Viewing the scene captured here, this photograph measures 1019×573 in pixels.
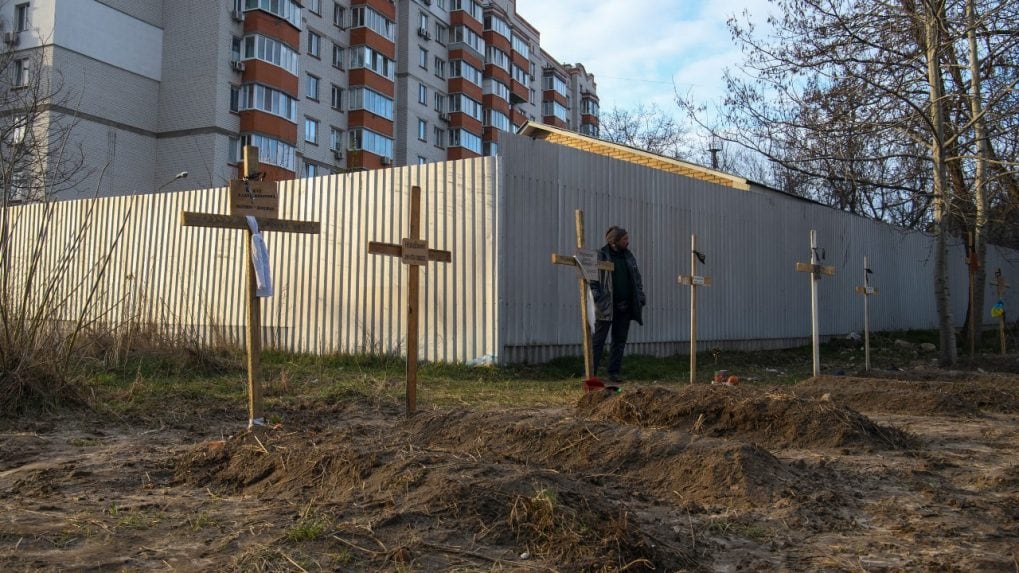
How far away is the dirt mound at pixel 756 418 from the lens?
17.9 feet

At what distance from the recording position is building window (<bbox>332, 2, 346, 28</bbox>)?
3550 centimetres

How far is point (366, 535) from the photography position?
112 inches

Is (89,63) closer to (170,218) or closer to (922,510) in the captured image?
(170,218)

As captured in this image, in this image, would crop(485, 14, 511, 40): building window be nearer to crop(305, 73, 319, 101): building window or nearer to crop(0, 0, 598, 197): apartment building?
crop(0, 0, 598, 197): apartment building

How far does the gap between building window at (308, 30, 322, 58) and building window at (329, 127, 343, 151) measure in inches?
127

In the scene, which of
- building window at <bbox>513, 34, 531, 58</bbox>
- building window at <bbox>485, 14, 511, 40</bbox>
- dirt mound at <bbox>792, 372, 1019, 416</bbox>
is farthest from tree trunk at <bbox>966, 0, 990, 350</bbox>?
building window at <bbox>513, 34, 531, 58</bbox>

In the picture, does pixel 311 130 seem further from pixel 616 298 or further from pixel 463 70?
pixel 616 298

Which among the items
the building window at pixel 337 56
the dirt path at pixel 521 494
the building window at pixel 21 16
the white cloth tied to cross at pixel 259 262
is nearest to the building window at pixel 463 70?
the building window at pixel 337 56

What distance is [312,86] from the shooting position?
3416cm

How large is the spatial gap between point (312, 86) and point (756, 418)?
3170 cm

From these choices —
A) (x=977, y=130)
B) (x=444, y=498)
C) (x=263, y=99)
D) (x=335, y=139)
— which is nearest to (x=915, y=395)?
(x=444, y=498)

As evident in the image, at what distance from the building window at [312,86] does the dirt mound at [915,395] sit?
96.9 feet

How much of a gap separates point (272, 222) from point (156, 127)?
90.2 feet

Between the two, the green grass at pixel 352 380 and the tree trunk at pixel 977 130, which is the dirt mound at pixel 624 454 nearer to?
the green grass at pixel 352 380
